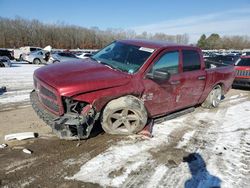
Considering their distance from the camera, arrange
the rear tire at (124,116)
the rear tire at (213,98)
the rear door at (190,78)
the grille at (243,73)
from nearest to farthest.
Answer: the rear tire at (124,116) → the rear door at (190,78) → the rear tire at (213,98) → the grille at (243,73)

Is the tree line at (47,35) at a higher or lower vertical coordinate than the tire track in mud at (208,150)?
higher

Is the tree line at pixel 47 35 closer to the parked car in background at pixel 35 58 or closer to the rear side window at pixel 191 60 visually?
the parked car in background at pixel 35 58

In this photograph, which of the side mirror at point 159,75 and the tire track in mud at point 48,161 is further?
the side mirror at point 159,75

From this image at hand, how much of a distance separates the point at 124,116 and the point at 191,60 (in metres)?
2.46

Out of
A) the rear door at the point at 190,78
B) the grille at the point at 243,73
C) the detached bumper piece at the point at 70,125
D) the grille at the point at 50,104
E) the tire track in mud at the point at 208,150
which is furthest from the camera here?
the grille at the point at 243,73

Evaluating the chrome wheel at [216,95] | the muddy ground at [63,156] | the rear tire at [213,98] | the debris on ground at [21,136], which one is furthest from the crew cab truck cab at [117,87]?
the chrome wheel at [216,95]

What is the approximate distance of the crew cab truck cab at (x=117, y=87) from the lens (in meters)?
4.29

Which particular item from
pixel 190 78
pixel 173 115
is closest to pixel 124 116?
pixel 173 115

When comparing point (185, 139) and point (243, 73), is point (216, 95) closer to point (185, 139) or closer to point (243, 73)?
point (185, 139)

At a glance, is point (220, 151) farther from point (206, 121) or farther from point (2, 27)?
point (2, 27)

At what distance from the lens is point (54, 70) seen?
4.87m

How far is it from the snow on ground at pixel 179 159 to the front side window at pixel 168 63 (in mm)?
1276

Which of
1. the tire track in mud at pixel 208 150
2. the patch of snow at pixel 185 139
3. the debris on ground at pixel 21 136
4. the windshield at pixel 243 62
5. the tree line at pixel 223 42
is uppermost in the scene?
the tree line at pixel 223 42

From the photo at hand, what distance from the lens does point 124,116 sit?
4.91 meters
